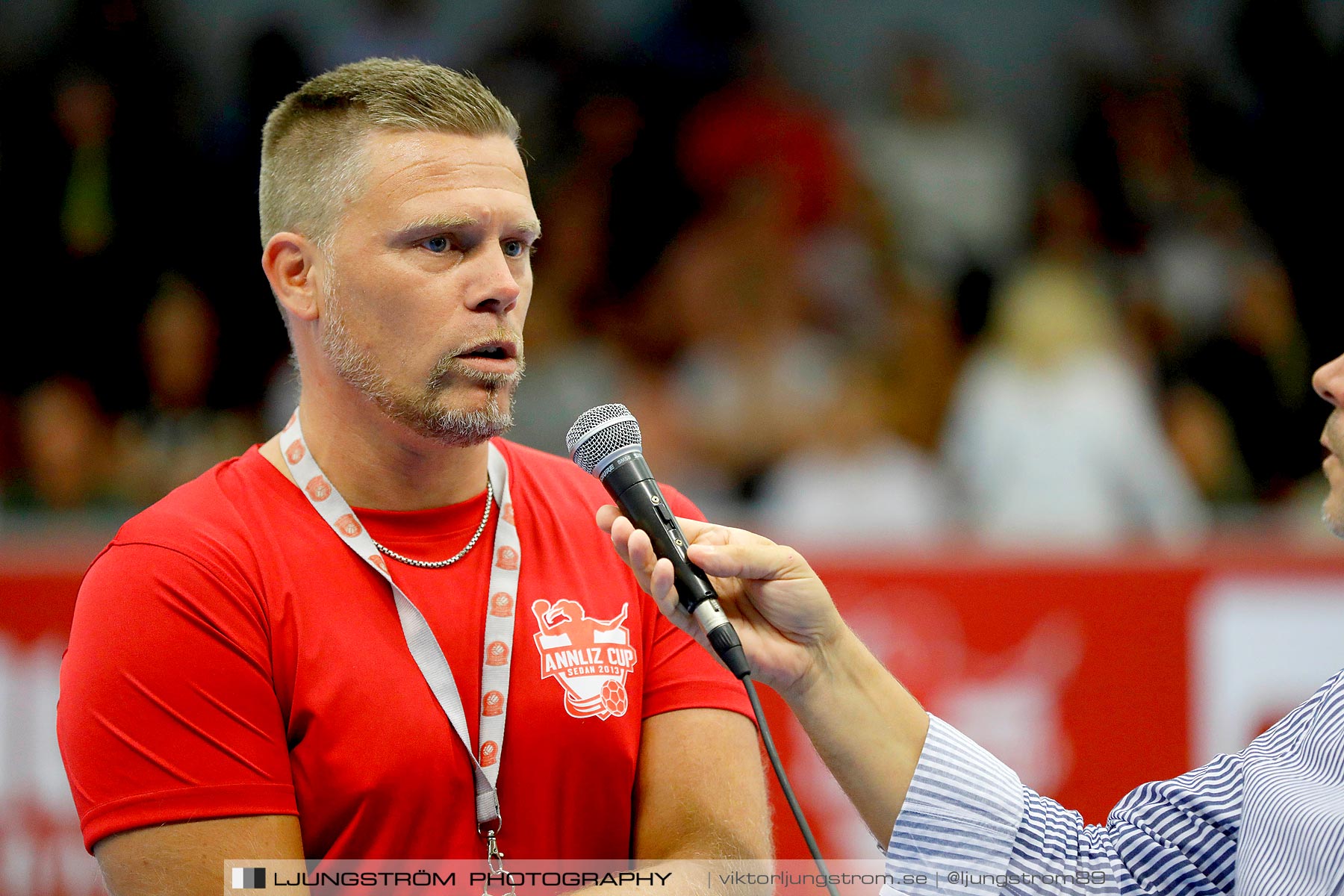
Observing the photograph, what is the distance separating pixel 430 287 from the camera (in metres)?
2.21

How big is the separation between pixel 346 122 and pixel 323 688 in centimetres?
97

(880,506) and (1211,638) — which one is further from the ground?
(880,506)

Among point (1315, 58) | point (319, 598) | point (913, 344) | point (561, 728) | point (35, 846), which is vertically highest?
point (1315, 58)

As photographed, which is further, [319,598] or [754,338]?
[754,338]

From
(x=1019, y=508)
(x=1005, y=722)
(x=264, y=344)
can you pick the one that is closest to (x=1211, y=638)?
(x=1005, y=722)

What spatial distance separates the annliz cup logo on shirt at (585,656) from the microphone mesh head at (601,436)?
0.33 meters

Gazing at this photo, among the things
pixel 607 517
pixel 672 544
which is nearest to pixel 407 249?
pixel 607 517

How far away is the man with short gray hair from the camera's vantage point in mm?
1983

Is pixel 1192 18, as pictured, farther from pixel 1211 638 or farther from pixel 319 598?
pixel 319 598

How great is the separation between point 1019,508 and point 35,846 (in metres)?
4.02

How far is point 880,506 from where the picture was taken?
18.7 ft

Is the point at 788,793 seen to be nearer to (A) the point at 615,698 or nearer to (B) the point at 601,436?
(A) the point at 615,698

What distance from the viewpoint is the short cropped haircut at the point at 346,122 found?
2.26 m

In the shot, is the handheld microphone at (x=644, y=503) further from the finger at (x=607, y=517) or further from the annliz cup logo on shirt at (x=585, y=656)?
the annliz cup logo on shirt at (x=585, y=656)
